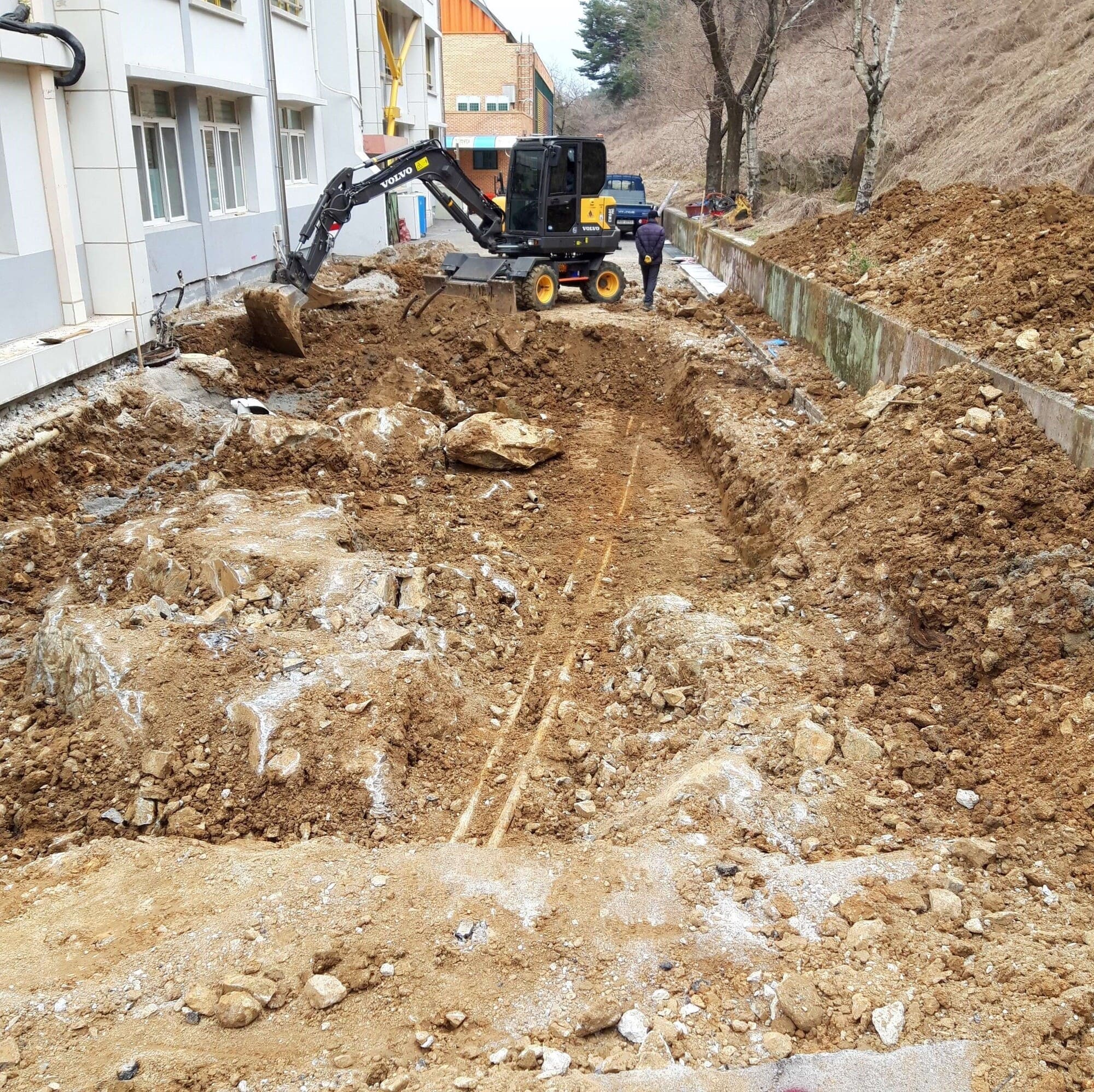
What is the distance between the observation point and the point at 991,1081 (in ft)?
9.77

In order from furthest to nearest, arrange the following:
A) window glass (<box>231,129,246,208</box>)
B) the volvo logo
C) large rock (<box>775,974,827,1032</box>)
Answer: window glass (<box>231,129,246,208</box>), the volvo logo, large rock (<box>775,974,827,1032</box>)

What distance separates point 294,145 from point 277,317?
10052mm

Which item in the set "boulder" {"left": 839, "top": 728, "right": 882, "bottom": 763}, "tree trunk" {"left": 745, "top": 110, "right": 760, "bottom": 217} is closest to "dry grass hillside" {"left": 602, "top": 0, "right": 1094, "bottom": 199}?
"tree trunk" {"left": 745, "top": 110, "right": 760, "bottom": 217}

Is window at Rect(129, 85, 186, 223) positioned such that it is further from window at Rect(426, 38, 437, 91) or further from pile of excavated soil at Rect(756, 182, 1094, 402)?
window at Rect(426, 38, 437, 91)

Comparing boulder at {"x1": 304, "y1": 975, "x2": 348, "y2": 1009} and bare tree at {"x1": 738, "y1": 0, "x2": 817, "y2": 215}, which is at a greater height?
bare tree at {"x1": 738, "y1": 0, "x2": 817, "y2": 215}

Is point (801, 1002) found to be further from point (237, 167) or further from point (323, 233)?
point (237, 167)

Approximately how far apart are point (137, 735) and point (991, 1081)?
14.6ft

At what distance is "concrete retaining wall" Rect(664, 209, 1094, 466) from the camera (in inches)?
264

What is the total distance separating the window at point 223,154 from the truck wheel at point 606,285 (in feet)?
21.3

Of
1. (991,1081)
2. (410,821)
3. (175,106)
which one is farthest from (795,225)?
(991,1081)

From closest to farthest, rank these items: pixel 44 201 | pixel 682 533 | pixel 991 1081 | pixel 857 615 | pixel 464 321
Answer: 1. pixel 991 1081
2. pixel 857 615
3. pixel 682 533
4. pixel 44 201
5. pixel 464 321

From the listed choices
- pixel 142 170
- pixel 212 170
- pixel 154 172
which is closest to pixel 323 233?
pixel 142 170

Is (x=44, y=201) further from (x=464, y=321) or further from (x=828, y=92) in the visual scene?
(x=828, y=92)

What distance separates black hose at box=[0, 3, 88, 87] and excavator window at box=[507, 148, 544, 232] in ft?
23.5
